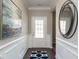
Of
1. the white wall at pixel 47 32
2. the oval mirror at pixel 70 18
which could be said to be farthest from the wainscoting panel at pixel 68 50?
the white wall at pixel 47 32

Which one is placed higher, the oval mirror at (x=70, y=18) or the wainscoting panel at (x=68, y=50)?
the oval mirror at (x=70, y=18)

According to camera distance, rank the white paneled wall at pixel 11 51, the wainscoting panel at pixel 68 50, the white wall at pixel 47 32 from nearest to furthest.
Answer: the white paneled wall at pixel 11 51 → the wainscoting panel at pixel 68 50 → the white wall at pixel 47 32

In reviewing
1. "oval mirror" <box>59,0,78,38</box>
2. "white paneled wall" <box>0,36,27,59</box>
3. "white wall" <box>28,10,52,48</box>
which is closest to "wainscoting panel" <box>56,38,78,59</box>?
"oval mirror" <box>59,0,78,38</box>

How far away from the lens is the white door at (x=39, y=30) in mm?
8602

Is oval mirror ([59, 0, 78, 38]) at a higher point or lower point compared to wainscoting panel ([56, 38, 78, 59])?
higher

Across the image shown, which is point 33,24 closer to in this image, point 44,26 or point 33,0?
point 44,26

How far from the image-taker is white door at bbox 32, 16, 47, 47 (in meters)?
8.60

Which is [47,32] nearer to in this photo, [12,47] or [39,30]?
[39,30]

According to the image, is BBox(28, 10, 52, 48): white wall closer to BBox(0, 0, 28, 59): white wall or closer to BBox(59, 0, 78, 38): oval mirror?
BBox(0, 0, 28, 59): white wall

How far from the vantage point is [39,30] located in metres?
8.62

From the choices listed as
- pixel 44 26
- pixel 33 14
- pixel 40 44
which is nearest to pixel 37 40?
pixel 40 44

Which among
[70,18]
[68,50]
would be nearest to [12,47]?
[68,50]

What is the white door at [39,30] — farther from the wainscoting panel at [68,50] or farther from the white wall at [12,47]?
the wainscoting panel at [68,50]

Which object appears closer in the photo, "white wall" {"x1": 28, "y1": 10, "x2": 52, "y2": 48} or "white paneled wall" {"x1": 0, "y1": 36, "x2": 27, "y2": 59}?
"white paneled wall" {"x1": 0, "y1": 36, "x2": 27, "y2": 59}
